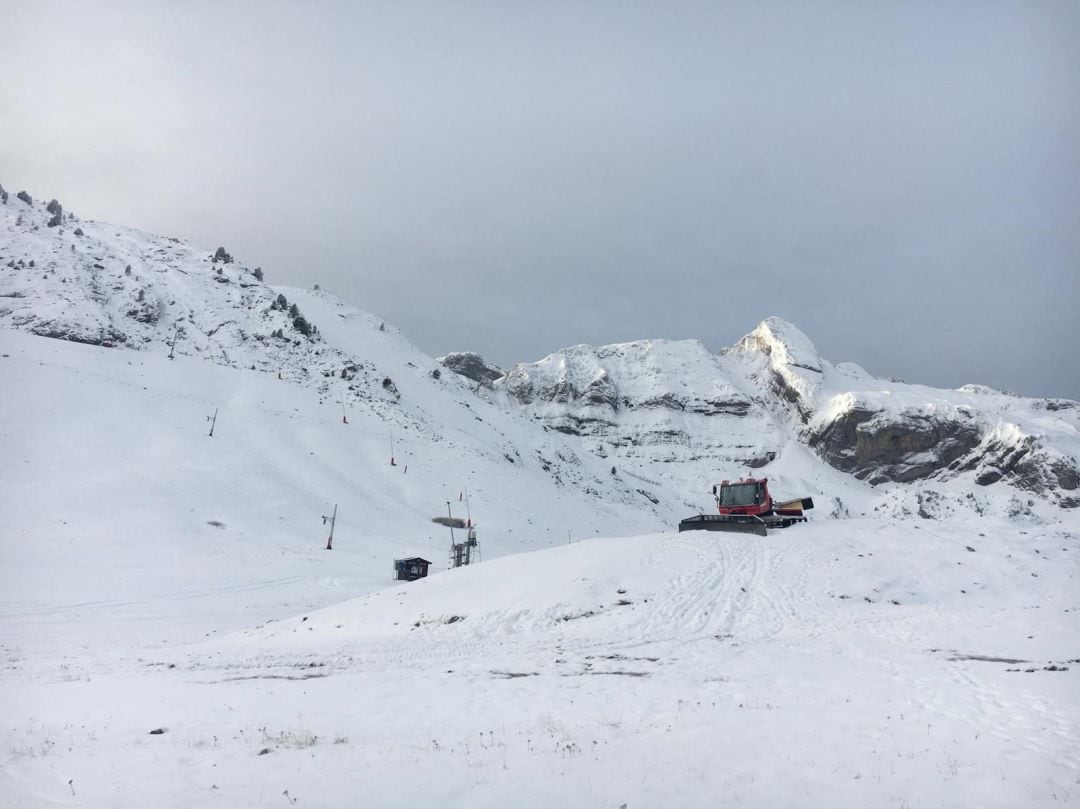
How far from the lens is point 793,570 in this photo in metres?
23.6

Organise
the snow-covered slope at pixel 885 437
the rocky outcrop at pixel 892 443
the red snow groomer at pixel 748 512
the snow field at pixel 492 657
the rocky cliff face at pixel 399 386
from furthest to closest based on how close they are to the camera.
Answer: the rocky outcrop at pixel 892 443 → the snow-covered slope at pixel 885 437 → the rocky cliff face at pixel 399 386 → the red snow groomer at pixel 748 512 → the snow field at pixel 492 657

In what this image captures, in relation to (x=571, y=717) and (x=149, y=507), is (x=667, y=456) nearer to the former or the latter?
(x=149, y=507)

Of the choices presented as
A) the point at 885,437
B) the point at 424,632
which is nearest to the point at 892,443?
the point at 885,437

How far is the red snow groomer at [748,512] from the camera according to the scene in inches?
1216

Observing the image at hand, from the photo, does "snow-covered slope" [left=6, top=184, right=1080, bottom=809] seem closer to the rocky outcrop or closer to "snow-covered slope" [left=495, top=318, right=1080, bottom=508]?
"snow-covered slope" [left=495, top=318, right=1080, bottom=508]

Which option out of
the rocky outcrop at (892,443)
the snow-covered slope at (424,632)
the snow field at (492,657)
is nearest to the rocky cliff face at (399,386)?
the rocky outcrop at (892,443)

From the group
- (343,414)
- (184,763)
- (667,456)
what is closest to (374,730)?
(184,763)

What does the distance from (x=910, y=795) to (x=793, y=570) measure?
18198 millimetres

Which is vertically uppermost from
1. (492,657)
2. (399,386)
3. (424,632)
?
(399,386)

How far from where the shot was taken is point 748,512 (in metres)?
33.6

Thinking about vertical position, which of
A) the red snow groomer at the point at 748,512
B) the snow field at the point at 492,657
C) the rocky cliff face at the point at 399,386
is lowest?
the snow field at the point at 492,657

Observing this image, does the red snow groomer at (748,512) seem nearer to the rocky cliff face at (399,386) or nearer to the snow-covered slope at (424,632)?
the snow-covered slope at (424,632)

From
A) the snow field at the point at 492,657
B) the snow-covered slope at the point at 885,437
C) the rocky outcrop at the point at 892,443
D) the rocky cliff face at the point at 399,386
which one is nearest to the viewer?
the snow field at the point at 492,657

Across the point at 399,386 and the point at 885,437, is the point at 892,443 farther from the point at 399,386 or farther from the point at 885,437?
the point at 399,386
